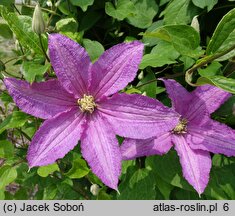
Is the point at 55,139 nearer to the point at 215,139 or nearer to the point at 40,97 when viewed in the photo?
the point at 40,97

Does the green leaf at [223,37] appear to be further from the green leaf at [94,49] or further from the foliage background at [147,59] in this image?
the green leaf at [94,49]

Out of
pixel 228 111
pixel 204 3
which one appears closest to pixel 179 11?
pixel 204 3

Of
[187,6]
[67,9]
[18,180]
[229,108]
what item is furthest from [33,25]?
[18,180]

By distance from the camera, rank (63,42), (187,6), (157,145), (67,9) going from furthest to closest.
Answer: (67,9), (187,6), (157,145), (63,42)

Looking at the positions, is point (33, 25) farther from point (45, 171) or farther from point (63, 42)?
point (45, 171)

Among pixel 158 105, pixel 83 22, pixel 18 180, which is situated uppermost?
pixel 83 22

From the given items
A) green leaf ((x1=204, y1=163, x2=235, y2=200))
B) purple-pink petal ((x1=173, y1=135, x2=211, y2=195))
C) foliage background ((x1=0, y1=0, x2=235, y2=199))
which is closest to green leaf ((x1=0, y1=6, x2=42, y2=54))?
foliage background ((x1=0, y1=0, x2=235, y2=199))

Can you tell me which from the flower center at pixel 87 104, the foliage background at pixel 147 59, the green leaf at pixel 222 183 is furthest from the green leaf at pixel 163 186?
the flower center at pixel 87 104
